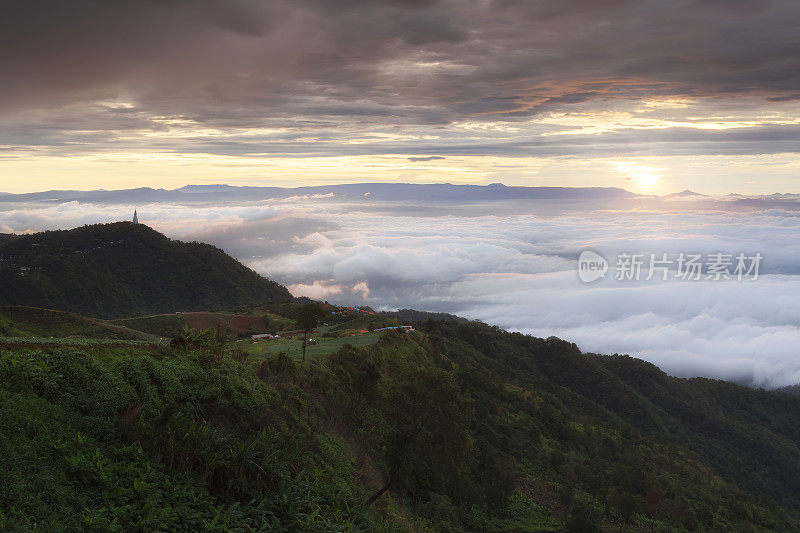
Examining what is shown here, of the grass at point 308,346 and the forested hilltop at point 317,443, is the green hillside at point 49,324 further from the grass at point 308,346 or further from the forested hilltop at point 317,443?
the grass at point 308,346

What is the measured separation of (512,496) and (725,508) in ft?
83.2

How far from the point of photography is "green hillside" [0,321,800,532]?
341 inches

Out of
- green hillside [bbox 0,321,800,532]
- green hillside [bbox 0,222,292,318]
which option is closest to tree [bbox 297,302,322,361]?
green hillside [bbox 0,321,800,532]

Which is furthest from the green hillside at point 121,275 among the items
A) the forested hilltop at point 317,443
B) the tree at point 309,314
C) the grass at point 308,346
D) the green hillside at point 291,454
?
the tree at point 309,314

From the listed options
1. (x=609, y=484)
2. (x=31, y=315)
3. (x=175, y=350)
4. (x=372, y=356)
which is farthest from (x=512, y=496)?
(x=31, y=315)

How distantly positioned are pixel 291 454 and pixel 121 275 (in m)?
115

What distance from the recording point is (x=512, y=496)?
1149 inches

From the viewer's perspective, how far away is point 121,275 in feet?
365

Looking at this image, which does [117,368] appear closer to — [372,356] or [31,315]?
[372,356]

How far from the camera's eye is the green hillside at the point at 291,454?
8664 millimetres

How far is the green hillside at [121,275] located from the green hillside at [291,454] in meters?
78.2

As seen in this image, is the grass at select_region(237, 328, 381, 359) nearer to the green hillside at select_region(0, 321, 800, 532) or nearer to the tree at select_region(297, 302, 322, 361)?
the green hillside at select_region(0, 321, 800, 532)

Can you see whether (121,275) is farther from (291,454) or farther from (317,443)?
(291,454)

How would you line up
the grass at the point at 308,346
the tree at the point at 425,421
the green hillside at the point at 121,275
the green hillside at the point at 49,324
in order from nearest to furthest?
the tree at the point at 425,421, the grass at the point at 308,346, the green hillside at the point at 49,324, the green hillside at the point at 121,275
